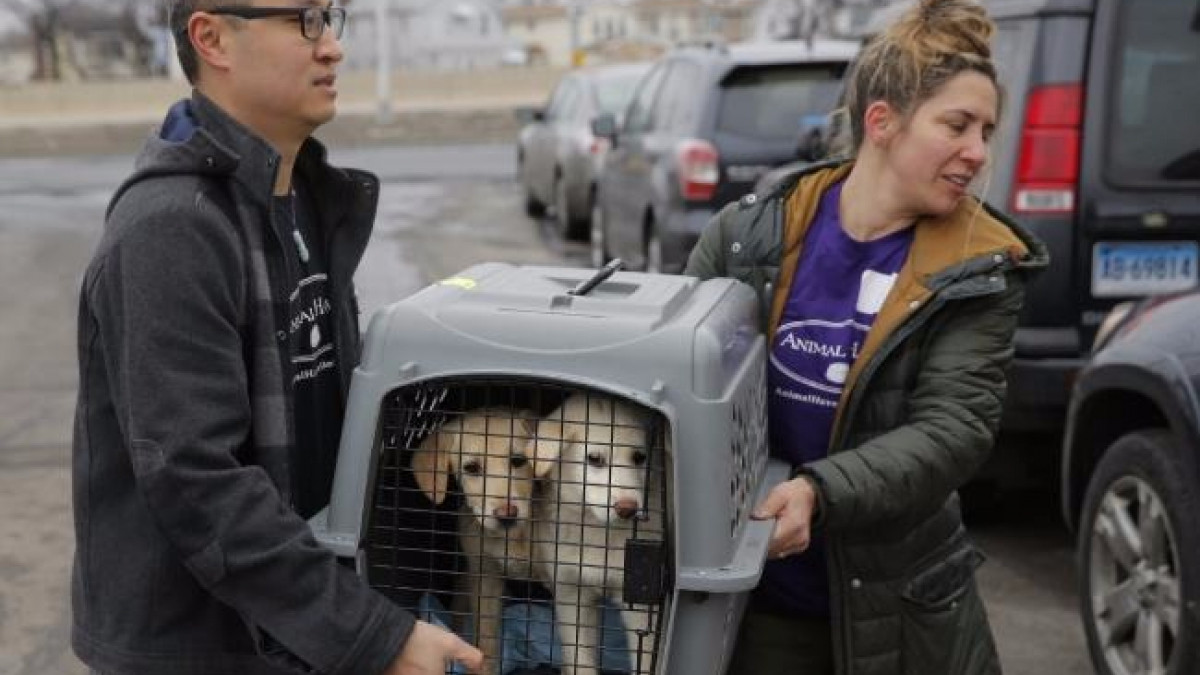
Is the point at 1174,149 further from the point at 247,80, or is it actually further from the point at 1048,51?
the point at 247,80

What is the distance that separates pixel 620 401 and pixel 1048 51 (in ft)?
12.5

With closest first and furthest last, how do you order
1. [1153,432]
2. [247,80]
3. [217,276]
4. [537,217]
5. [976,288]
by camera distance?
[217,276] → [247,80] → [976,288] → [1153,432] → [537,217]

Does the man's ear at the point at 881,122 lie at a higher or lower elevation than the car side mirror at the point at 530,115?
higher

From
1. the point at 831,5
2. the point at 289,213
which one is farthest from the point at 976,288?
the point at 831,5

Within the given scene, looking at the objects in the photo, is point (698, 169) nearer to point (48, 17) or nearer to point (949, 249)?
point (949, 249)

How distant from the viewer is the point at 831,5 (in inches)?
993

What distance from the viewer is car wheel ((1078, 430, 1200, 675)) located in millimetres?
3766

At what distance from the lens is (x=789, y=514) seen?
2.19 meters

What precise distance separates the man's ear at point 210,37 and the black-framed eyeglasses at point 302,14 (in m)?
0.01

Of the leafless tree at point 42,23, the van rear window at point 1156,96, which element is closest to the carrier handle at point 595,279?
the van rear window at point 1156,96

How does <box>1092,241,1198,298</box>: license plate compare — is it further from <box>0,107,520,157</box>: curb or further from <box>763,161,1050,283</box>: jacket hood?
<box>0,107,520,157</box>: curb

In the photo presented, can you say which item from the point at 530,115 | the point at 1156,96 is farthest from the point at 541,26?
the point at 1156,96

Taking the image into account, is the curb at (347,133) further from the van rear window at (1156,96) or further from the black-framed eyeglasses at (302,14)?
the black-framed eyeglasses at (302,14)

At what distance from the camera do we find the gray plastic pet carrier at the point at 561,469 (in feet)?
6.41
